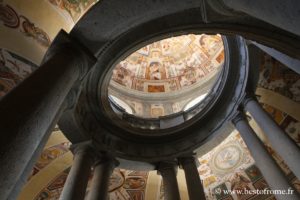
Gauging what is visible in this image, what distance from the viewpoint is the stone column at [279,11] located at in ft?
6.45

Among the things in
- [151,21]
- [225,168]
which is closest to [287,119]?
[225,168]

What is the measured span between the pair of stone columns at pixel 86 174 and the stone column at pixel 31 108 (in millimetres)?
2934

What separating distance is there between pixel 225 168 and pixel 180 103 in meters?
4.44

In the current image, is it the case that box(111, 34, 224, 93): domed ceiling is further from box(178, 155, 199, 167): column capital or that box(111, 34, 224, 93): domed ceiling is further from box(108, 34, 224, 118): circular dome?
box(178, 155, 199, 167): column capital

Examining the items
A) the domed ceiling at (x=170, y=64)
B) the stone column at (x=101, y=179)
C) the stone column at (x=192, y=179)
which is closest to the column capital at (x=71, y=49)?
the stone column at (x=101, y=179)

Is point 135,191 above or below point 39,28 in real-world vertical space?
below

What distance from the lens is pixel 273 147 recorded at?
5.81 metres

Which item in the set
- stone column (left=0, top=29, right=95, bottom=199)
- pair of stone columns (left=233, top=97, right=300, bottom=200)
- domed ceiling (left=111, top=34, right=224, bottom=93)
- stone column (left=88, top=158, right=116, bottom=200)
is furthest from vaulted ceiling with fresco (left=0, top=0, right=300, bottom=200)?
stone column (left=88, top=158, right=116, bottom=200)

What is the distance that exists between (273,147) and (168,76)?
1057 cm

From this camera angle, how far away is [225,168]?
461 inches

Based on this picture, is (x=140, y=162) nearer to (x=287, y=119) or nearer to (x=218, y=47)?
(x=287, y=119)

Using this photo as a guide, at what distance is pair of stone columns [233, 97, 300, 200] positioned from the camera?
16.7ft

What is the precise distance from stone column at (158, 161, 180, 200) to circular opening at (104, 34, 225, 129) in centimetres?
550

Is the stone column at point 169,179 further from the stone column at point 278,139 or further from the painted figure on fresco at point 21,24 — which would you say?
the painted figure on fresco at point 21,24
